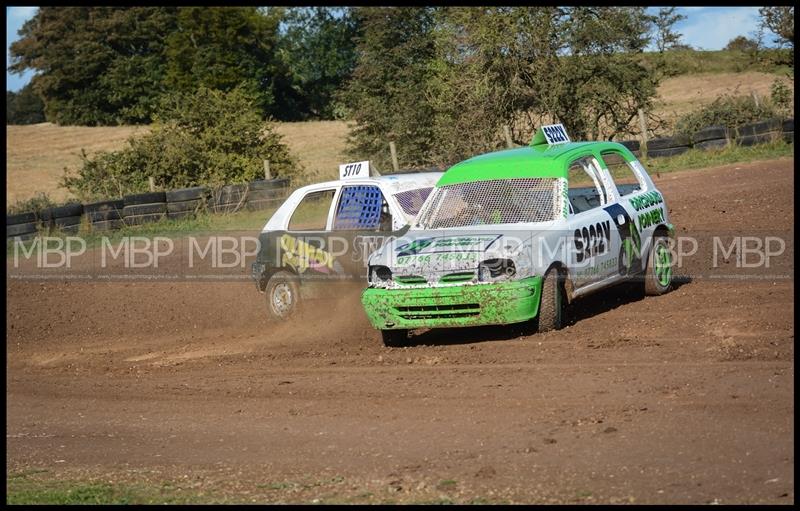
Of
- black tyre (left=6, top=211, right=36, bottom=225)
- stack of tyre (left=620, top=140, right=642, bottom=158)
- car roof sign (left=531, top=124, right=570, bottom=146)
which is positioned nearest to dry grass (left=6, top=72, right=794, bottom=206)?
stack of tyre (left=620, top=140, right=642, bottom=158)

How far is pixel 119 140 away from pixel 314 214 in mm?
50561

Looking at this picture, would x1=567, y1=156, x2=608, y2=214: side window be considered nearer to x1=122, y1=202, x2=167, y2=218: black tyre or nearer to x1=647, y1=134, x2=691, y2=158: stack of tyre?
x1=647, y1=134, x2=691, y2=158: stack of tyre

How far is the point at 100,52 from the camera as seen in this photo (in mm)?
73875

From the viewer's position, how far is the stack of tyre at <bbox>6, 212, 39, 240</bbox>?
76.6 feet

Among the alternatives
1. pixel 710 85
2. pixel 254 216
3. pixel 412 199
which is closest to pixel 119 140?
pixel 710 85

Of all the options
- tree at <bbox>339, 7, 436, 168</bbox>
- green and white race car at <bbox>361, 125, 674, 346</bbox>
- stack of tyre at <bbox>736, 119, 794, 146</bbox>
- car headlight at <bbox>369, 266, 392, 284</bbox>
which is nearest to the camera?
green and white race car at <bbox>361, 125, 674, 346</bbox>

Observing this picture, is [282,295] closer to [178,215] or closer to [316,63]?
[178,215]

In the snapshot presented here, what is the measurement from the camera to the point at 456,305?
9.65 meters

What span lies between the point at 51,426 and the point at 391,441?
3.11 metres

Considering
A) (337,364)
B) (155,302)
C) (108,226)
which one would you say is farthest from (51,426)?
(108,226)

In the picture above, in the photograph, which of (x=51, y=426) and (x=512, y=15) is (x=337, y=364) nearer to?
(x=51, y=426)

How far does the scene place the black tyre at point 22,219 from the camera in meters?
23.4

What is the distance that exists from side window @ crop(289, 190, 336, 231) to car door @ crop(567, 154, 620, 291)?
2.70m

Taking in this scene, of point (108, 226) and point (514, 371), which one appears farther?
point (108, 226)
